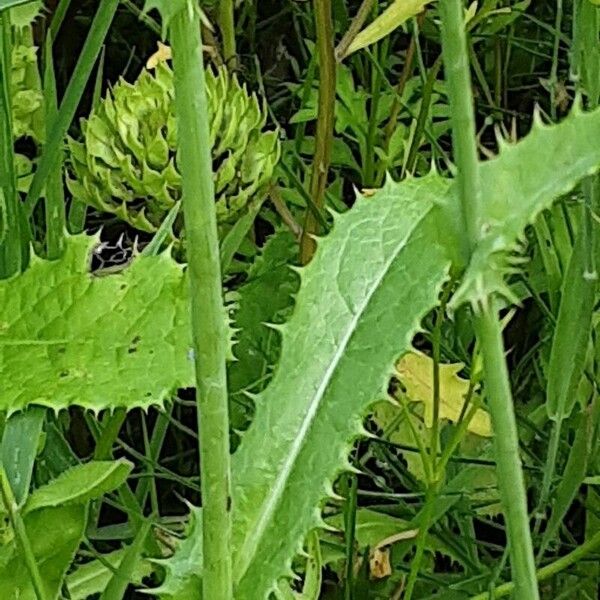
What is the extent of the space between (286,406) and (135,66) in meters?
0.57

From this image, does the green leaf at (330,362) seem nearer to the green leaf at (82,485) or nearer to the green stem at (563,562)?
the green leaf at (82,485)

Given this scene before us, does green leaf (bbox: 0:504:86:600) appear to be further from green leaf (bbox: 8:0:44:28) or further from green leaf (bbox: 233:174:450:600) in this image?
green leaf (bbox: 8:0:44:28)

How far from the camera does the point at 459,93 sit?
352 mm

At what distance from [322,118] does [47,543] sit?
354 mm

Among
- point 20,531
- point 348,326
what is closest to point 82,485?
point 20,531

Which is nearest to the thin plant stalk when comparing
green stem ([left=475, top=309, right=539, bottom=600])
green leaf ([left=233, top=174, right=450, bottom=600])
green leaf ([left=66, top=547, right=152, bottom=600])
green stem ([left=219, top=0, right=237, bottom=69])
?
green stem ([left=475, top=309, right=539, bottom=600])

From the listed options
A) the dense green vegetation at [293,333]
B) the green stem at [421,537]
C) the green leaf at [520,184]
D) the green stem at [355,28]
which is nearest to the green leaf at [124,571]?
the dense green vegetation at [293,333]

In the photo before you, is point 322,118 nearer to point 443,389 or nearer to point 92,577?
point 443,389

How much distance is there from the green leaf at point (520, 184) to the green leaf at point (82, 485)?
0.66 ft

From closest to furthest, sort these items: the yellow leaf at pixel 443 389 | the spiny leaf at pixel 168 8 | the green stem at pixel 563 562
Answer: the spiny leaf at pixel 168 8 → the green stem at pixel 563 562 → the yellow leaf at pixel 443 389

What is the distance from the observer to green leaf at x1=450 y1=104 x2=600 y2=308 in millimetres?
393

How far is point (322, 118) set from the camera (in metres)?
0.79

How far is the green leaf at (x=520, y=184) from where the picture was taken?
1.29 ft

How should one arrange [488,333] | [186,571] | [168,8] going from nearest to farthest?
[168,8] < [488,333] < [186,571]
